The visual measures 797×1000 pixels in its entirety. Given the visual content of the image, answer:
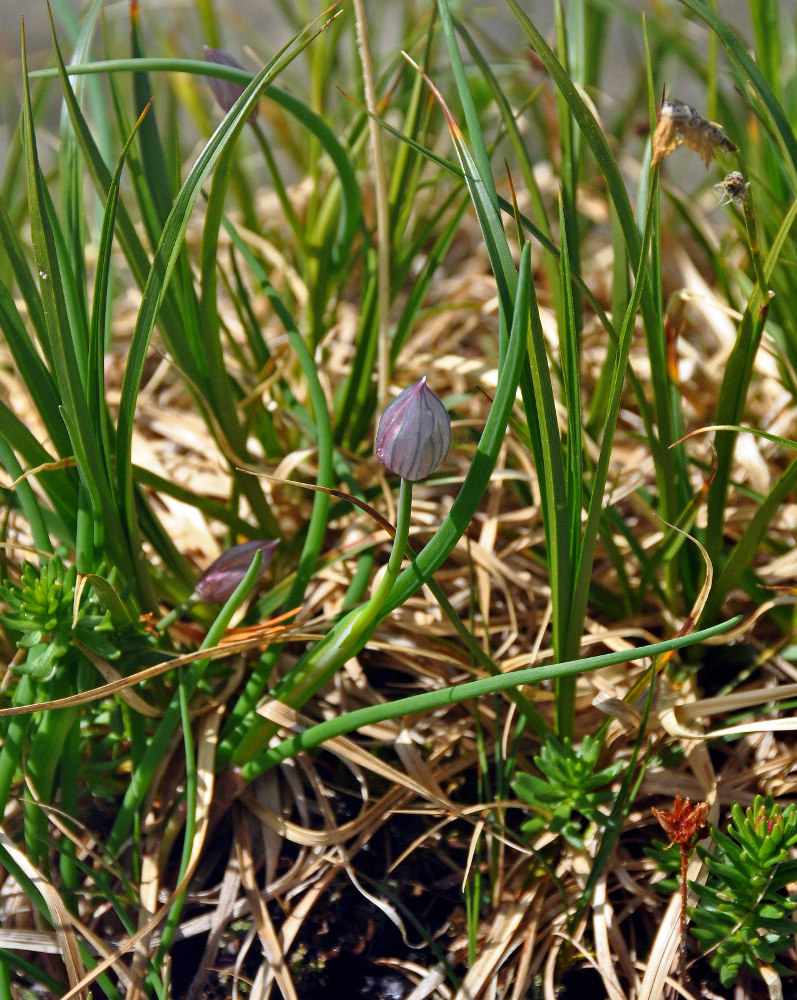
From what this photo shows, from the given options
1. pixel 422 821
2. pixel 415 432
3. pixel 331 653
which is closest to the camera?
pixel 415 432

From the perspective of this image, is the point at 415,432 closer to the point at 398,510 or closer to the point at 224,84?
the point at 398,510

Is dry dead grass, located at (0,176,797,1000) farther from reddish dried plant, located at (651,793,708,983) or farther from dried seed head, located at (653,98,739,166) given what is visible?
dried seed head, located at (653,98,739,166)

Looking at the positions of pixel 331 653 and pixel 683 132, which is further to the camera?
pixel 331 653

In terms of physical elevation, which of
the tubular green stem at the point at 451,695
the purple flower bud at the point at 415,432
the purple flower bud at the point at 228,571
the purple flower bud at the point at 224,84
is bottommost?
the tubular green stem at the point at 451,695

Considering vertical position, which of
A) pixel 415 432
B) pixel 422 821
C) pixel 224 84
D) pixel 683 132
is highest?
pixel 224 84

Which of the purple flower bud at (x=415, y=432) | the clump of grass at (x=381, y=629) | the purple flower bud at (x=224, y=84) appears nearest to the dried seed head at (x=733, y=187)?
the clump of grass at (x=381, y=629)

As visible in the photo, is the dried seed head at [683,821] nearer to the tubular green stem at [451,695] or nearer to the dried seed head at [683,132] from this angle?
the tubular green stem at [451,695]

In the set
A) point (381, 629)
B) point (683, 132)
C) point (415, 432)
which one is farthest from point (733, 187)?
point (381, 629)

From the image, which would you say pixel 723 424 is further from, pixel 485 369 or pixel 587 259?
pixel 587 259
